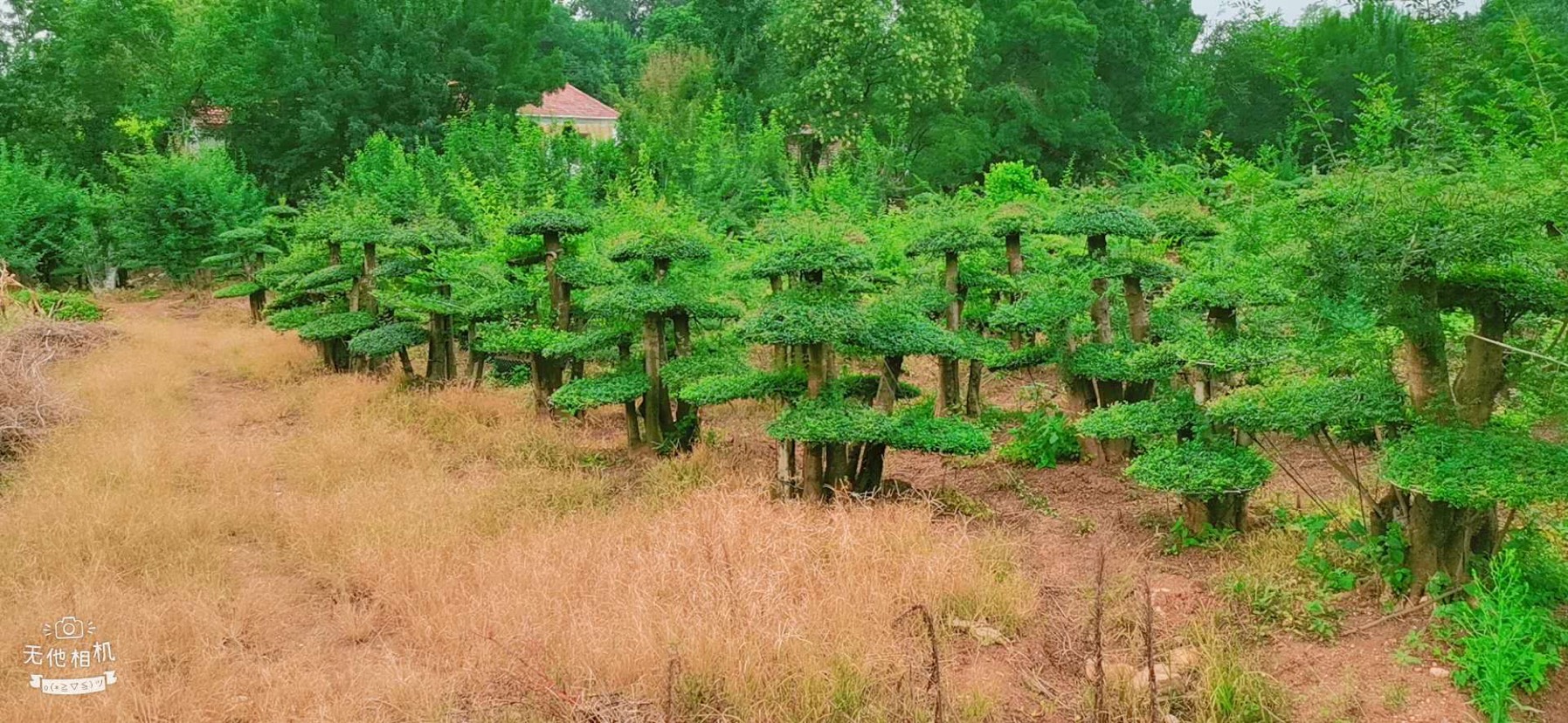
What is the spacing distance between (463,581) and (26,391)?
5102 mm

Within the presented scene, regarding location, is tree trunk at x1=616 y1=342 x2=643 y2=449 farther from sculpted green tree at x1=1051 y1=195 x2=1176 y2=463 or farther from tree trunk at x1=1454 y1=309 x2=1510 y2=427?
tree trunk at x1=1454 y1=309 x2=1510 y2=427

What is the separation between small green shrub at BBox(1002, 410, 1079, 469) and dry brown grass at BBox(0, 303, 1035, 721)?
142cm

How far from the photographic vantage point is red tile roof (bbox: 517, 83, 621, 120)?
26.4m

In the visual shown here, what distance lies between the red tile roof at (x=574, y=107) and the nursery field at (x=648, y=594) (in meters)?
21.1

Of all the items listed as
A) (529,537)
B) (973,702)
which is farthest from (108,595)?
(973,702)

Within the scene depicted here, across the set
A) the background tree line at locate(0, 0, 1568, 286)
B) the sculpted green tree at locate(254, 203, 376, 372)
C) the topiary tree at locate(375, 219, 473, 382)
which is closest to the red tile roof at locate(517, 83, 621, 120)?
the background tree line at locate(0, 0, 1568, 286)

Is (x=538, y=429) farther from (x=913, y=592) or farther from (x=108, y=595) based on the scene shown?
(x=913, y=592)

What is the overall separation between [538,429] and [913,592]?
12.4ft

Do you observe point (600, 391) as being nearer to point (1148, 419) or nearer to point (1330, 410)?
point (1148, 419)

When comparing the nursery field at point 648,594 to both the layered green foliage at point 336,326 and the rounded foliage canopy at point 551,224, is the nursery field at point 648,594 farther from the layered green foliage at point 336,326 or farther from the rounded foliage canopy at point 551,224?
the layered green foliage at point 336,326

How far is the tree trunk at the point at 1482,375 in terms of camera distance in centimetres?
335

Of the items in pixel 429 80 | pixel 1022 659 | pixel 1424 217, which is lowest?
pixel 1022 659

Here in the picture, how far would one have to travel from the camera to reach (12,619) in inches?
147

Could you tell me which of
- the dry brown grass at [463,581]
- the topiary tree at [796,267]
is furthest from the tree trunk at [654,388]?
the topiary tree at [796,267]
